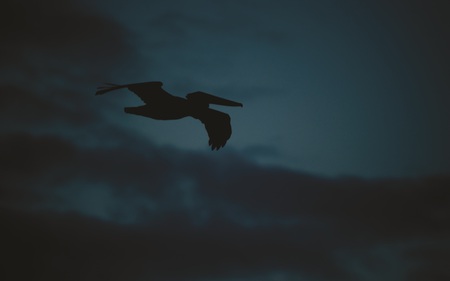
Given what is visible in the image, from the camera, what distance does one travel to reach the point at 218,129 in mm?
15531

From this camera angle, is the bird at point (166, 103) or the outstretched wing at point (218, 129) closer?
the bird at point (166, 103)

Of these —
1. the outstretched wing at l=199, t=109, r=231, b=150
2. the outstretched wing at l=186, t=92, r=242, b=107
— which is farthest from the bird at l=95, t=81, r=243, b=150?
the outstretched wing at l=199, t=109, r=231, b=150

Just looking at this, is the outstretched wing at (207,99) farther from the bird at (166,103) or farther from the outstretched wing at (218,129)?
the outstretched wing at (218,129)

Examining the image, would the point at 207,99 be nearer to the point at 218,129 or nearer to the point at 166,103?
the point at 166,103

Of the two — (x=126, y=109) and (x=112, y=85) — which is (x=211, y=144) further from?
(x=112, y=85)

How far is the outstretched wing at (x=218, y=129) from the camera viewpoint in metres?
15.4

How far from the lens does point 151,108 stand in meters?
Result: 13.7

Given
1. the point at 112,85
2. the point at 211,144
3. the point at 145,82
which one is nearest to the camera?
the point at 112,85

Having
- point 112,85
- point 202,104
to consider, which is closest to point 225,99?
point 202,104

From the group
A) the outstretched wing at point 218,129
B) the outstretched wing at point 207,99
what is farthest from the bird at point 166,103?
the outstretched wing at point 218,129

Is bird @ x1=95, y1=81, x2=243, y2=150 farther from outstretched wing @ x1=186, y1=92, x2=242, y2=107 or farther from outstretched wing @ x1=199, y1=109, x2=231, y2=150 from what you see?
outstretched wing @ x1=199, y1=109, x2=231, y2=150

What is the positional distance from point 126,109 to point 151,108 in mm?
816

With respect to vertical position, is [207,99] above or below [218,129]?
above

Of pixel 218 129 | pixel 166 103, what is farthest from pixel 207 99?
pixel 218 129
